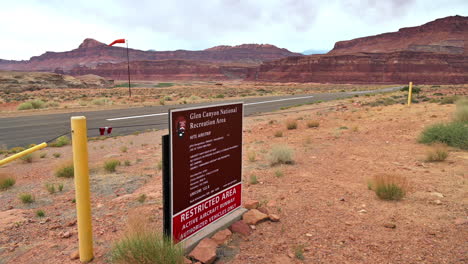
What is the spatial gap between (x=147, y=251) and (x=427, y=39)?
169 metres

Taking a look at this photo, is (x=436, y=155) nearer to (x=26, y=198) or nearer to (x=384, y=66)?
(x=26, y=198)

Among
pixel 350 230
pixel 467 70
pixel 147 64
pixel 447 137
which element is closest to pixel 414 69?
pixel 467 70

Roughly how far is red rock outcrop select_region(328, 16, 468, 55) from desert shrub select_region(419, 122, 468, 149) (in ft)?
392

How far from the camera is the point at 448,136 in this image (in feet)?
32.1

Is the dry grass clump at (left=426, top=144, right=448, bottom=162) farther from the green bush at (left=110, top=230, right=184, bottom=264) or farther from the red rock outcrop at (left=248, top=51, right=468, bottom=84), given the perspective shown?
the red rock outcrop at (left=248, top=51, right=468, bottom=84)

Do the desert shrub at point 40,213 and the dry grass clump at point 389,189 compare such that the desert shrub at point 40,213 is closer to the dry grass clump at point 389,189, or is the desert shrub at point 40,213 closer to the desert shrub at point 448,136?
the dry grass clump at point 389,189

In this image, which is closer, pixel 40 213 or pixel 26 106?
pixel 40 213

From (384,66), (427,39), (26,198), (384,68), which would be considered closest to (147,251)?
(26,198)

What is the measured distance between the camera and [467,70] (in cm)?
9650

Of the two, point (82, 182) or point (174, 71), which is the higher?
point (174, 71)

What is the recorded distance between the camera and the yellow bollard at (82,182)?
344 centimetres

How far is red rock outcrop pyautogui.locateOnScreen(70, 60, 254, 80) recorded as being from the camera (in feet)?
510

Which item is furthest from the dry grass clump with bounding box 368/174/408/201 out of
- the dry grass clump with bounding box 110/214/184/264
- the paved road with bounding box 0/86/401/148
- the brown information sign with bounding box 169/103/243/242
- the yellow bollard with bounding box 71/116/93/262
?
the paved road with bounding box 0/86/401/148

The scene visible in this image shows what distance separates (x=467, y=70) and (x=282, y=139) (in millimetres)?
107436
